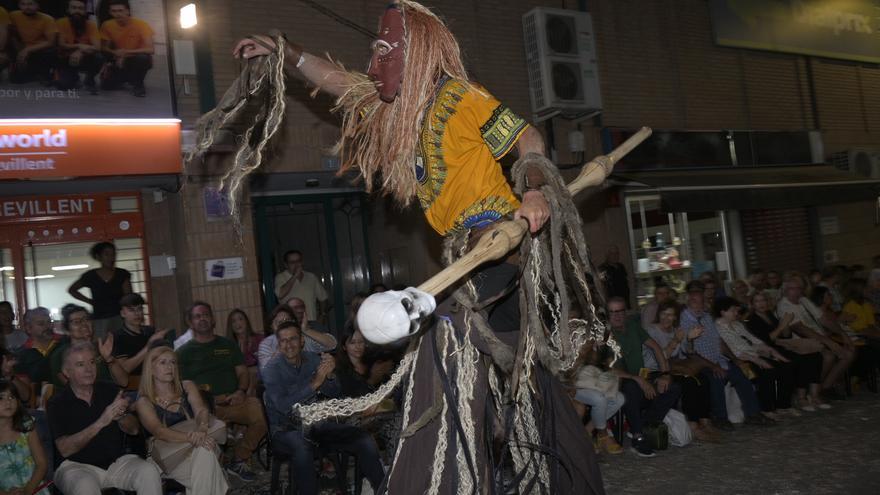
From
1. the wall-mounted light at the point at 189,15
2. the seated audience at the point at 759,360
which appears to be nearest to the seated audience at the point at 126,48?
the wall-mounted light at the point at 189,15

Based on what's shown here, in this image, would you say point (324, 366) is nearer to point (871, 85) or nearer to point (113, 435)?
point (113, 435)

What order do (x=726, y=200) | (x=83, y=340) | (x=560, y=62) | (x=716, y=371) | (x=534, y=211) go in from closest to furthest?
(x=534, y=211), (x=83, y=340), (x=716, y=371), (x=560, y=62), (x=726, y=200)

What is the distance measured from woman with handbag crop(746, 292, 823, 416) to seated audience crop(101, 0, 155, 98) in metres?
6.95

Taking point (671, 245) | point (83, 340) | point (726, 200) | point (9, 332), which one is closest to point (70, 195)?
point (9, 332)

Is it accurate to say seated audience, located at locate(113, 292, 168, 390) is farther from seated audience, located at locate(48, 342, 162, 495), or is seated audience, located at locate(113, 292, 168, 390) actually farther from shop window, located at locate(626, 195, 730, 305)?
shop window, located at locate(626, 195, 730, 305)

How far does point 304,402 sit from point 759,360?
492 cm

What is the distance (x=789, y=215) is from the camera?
50.0 feet

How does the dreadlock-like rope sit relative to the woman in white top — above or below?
above

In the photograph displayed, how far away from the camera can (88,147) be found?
26.3ft

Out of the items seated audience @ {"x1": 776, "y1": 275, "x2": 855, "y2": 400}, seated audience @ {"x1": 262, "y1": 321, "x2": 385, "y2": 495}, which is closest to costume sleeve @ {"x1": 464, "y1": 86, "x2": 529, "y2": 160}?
seated audience @ {"x1": 262, "y1": 321, "x2": 385, "y2": 495}

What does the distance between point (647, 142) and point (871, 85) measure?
7.34 metres

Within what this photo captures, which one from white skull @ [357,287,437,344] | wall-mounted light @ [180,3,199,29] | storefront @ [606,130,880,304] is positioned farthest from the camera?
storefront @ [606,130,880,304]

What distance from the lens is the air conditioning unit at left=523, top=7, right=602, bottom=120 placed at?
36.8 ft

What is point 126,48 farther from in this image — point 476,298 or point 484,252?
point 484,252
